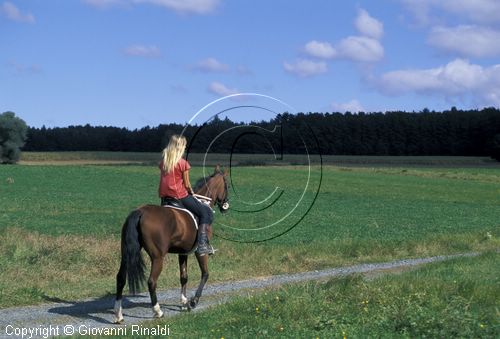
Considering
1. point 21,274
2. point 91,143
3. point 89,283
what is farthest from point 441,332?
point 91,143

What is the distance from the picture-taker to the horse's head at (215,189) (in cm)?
1203

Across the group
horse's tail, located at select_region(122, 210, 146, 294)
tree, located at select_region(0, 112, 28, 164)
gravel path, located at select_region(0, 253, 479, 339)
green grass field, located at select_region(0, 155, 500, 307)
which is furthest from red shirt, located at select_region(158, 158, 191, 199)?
tree, located at select_region(0, 112, 28, 164)

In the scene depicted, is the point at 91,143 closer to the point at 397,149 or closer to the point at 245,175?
the point at 397,149

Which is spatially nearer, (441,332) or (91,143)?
(441,332)

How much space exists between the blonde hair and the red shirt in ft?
0.32

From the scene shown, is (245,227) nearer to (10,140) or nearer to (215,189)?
(215,189)

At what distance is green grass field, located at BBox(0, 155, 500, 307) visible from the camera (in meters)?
14.6

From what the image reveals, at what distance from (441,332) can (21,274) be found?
862 cm

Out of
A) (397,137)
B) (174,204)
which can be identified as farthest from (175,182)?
(397,137)

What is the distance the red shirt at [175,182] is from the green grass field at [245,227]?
2617mm

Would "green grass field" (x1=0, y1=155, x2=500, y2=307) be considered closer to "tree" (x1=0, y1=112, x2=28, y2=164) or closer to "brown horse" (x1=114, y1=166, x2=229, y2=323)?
"brown horse" (x1=114, y1=166, x2=229, y2=323)

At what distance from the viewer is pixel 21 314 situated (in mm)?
10180

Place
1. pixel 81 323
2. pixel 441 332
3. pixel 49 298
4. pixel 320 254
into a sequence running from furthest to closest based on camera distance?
pixel 320 254 → pixel 49 298 → pixel 81 323 → pixel 441 332

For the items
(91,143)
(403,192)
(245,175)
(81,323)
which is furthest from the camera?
(91,143)
